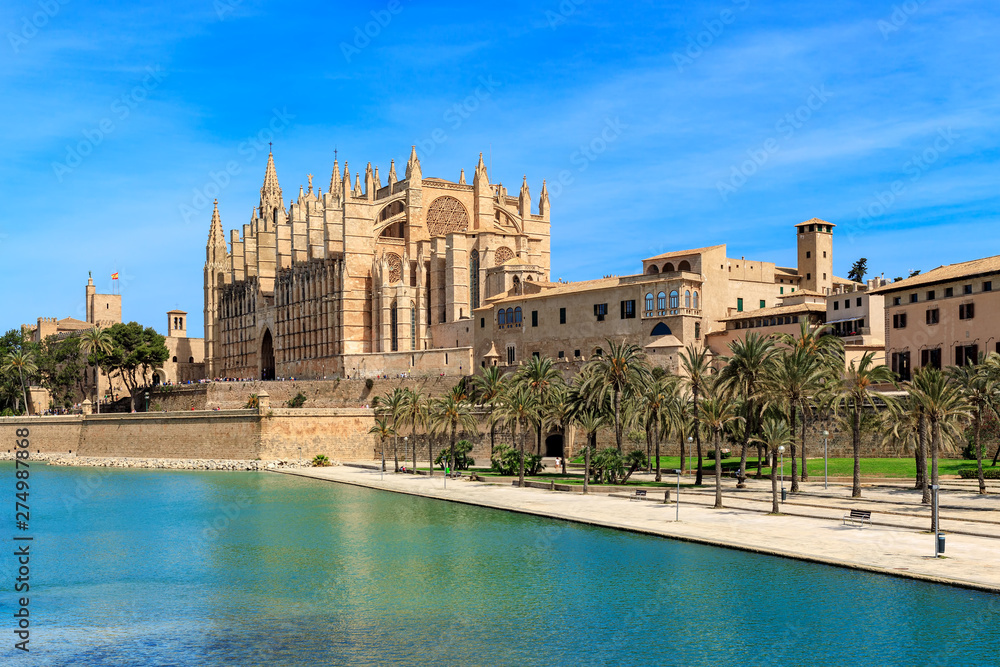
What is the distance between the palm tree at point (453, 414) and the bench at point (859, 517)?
24730mm

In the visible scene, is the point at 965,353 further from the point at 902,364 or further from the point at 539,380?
the point at 539,380

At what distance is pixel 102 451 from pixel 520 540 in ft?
176

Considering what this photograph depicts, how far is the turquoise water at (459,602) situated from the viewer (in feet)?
71.7

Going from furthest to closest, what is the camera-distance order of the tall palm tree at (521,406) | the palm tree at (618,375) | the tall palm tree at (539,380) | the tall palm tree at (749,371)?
the tall palm tree at (539,380) → the tall palm tree at (521,406) → the palm tree at (618,375) → the tall palm tree at (749,371)

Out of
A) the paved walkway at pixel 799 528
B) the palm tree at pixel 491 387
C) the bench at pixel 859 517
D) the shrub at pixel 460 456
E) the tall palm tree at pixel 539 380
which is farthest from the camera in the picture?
the shrub at pixel 460 456

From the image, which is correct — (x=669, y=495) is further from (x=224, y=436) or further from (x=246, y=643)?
(x=224, y=436)

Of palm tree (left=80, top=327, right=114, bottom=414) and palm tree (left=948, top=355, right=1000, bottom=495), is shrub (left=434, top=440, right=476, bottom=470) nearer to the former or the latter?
palm tree (left=948, top=355, right=1000, bottom=495)

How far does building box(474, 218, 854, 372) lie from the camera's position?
201 ft

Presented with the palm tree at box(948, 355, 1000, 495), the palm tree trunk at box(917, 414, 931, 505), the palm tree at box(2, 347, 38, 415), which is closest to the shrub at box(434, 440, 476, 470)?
the palm tree trunk at box(917, 414, 931, 505)

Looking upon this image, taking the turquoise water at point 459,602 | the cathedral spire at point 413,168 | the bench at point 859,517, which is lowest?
the turquoise water at point 459,602

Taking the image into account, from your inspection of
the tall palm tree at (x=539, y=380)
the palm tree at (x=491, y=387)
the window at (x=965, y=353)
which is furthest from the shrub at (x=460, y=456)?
the window at (x=965, y=353)

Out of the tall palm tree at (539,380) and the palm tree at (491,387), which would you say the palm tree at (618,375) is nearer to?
the tall palm tree at (539,380)

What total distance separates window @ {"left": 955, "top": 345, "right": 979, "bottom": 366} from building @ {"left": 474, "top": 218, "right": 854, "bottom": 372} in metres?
11.6

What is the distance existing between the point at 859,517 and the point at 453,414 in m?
25.5
